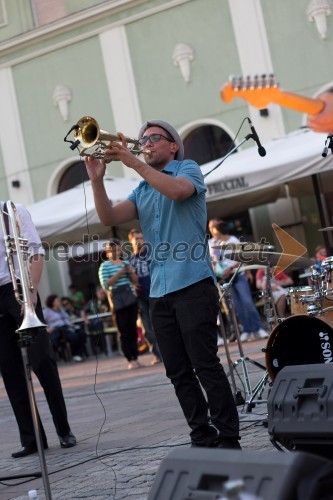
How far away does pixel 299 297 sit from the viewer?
6.31 m

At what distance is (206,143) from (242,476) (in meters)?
16.5

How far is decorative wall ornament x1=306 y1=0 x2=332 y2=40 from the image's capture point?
54.9 feet

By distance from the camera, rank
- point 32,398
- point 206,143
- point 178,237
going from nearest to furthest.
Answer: point 32,398 → point 178,237 → point 206,143

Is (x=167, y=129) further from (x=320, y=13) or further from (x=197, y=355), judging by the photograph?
(x=320, y=13)

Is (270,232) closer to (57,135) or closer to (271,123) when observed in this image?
(271,123)

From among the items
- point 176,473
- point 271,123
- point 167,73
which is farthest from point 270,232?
point 176,473

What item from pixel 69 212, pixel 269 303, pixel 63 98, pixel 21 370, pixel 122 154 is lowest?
pixel 21 370

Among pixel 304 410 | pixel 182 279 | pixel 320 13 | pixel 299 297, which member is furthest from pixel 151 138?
pixel 320 13

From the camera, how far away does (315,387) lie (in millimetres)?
4199

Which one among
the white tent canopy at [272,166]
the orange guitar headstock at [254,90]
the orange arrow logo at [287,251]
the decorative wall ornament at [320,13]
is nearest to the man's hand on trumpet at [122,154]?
the orange guitar headstock at [254,90]

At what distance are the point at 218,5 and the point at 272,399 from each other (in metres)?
15.2

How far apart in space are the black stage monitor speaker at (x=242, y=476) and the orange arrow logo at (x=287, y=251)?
3743mm

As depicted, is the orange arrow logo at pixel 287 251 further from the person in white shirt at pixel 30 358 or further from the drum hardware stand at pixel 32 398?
the drum hardware stand at pixel 32 398

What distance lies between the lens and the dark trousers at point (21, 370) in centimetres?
636
